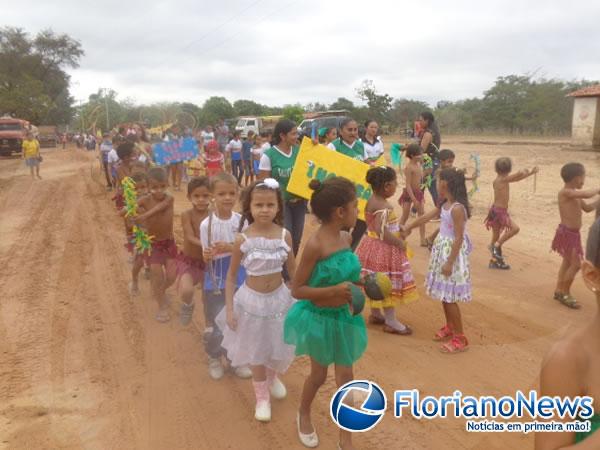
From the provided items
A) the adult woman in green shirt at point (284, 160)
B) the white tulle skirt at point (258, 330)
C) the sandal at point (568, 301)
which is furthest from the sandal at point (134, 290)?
the sandal at point (568, 301)

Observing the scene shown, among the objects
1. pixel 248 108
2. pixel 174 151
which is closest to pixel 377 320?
pixel 174 151

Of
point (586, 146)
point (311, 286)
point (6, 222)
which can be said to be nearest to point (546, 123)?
point (586, 146)

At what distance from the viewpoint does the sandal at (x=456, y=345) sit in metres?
4.34

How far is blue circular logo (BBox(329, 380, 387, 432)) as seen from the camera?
286 cm

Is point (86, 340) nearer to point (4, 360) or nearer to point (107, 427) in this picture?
point (4, 360)

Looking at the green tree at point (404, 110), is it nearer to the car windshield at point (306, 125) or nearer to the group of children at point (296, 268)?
the car windshield at point (306, 125)

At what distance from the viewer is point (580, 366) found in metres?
1.44

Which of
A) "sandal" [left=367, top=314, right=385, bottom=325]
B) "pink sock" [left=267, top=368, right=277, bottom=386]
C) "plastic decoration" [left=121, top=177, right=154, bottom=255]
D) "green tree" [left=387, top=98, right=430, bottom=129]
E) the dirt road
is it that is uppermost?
"green tree" [left=387, top=98, right=430, bottom=129]

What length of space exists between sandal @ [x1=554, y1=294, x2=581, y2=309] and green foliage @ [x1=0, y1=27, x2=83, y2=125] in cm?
5085

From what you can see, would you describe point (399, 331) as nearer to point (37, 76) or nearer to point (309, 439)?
point (309, 439)

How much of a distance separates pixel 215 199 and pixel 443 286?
2.13m

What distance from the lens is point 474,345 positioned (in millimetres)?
4504

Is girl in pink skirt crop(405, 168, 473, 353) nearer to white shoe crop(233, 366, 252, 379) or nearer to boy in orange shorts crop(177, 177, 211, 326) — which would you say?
white shoe crop(233, 366, 252, 379)

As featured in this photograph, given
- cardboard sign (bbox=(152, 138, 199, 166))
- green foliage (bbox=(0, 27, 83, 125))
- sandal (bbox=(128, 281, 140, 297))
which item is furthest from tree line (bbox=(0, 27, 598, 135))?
sandal (bbox=(128, 281, 140, 297))
